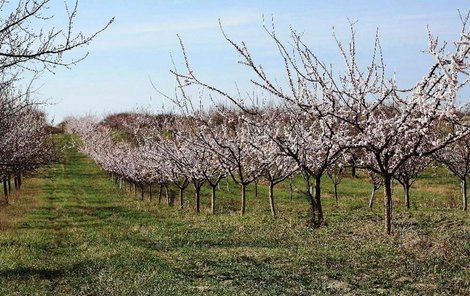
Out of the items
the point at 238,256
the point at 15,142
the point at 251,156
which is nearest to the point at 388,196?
the point at 238,256

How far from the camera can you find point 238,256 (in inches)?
548

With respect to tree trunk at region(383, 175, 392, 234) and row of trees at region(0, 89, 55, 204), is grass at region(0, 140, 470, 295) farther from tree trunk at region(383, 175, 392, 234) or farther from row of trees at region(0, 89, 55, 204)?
row of trees at region(0, 89, 55, 204)

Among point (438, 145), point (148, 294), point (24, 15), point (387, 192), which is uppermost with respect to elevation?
point (24, 15)

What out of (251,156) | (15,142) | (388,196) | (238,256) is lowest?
(238,256)

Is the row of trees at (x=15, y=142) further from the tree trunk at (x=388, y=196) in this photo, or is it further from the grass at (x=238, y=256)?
the tree trunk at (x=388, y=196)

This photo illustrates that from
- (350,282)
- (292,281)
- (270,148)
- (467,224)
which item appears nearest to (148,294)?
(292,281)

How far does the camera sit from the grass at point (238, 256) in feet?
33.8

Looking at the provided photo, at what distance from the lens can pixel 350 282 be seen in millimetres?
10078

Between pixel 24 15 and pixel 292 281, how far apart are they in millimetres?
8203

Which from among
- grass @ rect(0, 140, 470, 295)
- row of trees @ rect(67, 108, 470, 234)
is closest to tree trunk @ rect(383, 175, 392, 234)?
grass @ rect(0, 140, 470, 295)

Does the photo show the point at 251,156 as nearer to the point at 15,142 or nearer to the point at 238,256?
the point at 238,256

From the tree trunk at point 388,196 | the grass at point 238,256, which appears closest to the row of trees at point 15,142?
the grass at point 238,256

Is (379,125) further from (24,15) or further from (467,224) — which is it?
(24,15)

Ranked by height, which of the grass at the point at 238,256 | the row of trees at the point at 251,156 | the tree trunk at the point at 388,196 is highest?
the row of trees at the point at 251,156
